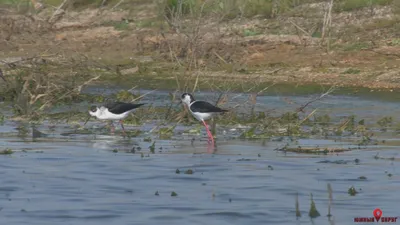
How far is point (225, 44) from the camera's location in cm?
2770

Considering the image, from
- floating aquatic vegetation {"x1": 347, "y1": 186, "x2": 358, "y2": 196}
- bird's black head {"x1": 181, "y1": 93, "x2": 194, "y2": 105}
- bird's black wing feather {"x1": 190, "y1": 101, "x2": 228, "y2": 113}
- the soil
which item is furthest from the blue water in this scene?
the soil

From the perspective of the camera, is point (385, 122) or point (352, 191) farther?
point (385, 122)

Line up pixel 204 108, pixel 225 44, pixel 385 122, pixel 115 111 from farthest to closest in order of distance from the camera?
pixel 225 44, pixel 385 122, pixel 115 111, pixel 204 108

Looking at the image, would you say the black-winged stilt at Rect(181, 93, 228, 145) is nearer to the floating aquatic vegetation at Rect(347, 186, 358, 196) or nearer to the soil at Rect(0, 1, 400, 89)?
the floating aquatic vegetation at Rect(347, 186, 358, 196)

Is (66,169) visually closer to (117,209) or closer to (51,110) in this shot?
(117,209)

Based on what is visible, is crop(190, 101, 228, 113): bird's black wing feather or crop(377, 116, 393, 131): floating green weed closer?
crop(190, 101, 228, 113): bird's black wing feather

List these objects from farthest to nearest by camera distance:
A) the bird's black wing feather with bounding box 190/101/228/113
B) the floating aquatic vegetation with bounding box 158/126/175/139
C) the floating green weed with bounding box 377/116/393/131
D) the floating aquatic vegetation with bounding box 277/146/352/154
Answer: the floating green weed with bounding box 377/116/393/131 → the floating aquatic vegetation with bounding box 158/126/175/139 → the bird's black wing feather with bounding box 190/101/228/113 → the floating aquatic vegetation with bounding box 277/146/352/154

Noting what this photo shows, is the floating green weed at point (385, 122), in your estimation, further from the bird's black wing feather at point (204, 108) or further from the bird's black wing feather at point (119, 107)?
the bird's black wing feather at point (119, 107)

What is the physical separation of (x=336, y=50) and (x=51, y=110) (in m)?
8.45

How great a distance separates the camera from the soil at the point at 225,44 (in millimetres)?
25812

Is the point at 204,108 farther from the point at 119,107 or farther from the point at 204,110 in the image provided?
the point at 119,107

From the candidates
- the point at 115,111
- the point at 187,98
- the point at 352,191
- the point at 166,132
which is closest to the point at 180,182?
the point at 352,191

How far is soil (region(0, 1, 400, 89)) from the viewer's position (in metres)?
25.8

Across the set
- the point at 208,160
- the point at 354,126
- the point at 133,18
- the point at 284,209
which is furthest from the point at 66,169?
the point at 133,18
